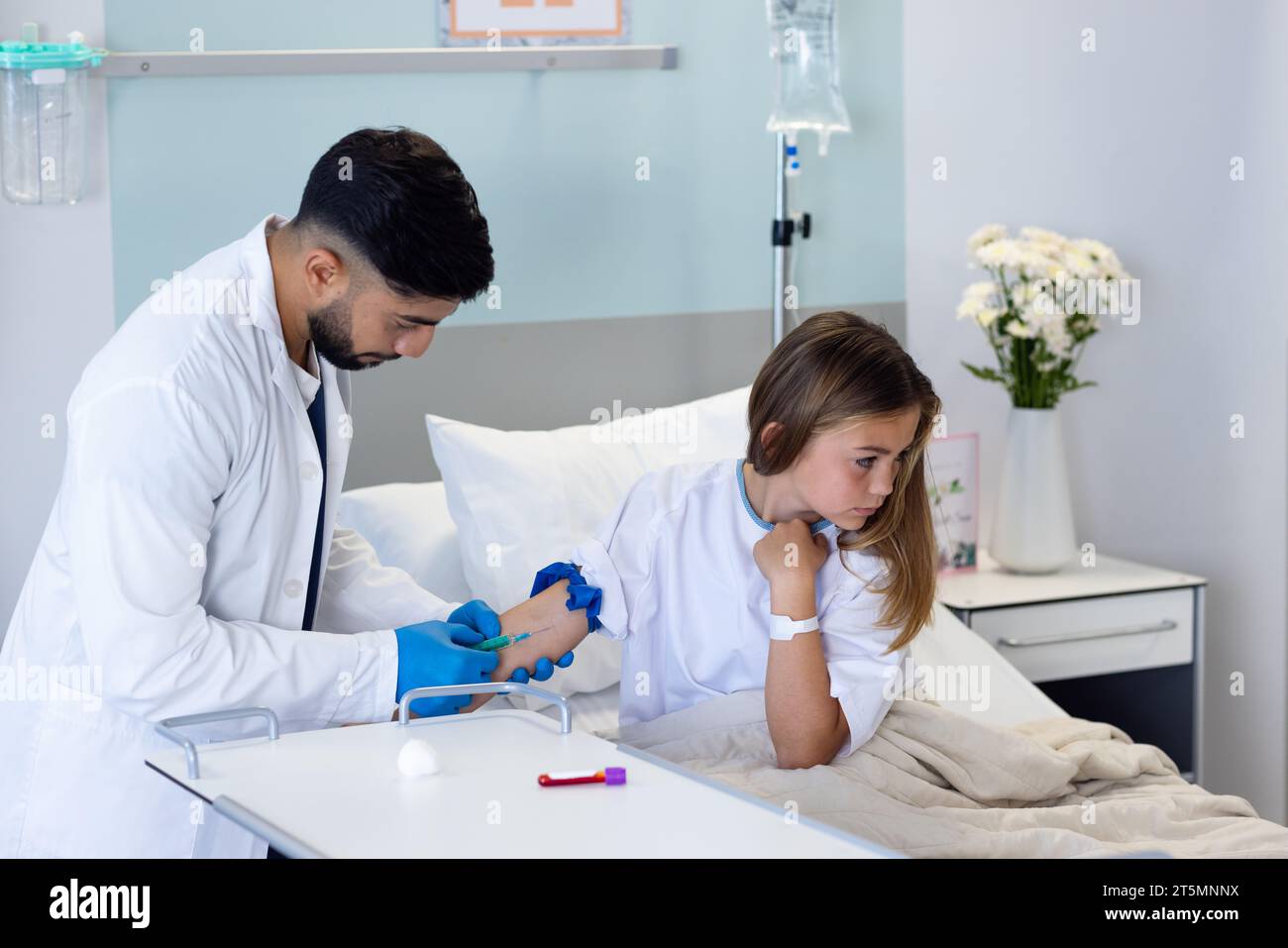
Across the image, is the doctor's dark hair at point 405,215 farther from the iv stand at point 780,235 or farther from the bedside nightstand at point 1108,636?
the bedside nightstand at point 1108,636

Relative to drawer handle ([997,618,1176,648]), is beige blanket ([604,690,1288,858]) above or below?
above

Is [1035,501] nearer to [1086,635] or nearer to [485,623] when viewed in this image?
[1086,635]

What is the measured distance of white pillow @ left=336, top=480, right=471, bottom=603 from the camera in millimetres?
2174

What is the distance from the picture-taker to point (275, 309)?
151 cm

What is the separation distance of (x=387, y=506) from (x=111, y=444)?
903mm

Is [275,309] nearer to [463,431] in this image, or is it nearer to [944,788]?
[463,431]

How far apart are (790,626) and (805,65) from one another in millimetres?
1396

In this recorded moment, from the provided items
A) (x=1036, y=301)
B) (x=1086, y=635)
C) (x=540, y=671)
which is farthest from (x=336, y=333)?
(x=1086, y=635)

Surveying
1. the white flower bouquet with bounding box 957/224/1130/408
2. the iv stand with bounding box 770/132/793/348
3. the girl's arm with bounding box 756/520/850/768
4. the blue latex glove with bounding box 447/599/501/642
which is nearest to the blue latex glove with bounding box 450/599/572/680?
the blue latex glove with bounding box 447/599/501/642

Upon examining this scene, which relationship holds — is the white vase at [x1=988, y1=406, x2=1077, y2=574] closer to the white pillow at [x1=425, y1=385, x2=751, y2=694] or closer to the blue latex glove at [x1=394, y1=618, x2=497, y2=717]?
the white pillow at [x1=425, y1=385, x2=751, y2=694]

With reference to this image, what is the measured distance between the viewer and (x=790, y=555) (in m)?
1.60

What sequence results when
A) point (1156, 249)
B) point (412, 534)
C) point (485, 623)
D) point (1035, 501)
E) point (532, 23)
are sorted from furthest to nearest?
point (1156, 249)
point (1035, 501)
point (532, 23)
point (412, 534)
point (485, 623)

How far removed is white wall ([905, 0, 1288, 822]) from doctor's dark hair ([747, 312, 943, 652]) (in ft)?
4.00

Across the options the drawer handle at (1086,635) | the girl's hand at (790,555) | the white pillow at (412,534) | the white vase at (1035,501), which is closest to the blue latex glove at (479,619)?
the girl's hand at (790,555)
